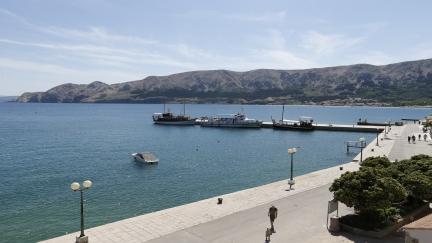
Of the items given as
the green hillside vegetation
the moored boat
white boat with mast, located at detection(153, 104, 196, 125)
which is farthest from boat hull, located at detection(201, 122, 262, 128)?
the green hillside vegetation

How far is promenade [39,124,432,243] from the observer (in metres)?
18.9

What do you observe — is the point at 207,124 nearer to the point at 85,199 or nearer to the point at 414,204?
the point at 85,199

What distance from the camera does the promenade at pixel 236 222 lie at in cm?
1886

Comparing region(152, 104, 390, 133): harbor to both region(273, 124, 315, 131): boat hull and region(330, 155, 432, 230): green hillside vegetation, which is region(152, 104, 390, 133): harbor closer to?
region(273, 124, 315, 131): boat hull

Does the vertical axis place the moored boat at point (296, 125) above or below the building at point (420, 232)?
below

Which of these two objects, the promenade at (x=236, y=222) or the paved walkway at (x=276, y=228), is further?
the promenade at (x=236, y=222)

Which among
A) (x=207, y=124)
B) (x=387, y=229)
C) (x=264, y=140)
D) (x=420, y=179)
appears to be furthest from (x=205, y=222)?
(x=207, y=124)

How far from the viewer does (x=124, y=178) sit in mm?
42719

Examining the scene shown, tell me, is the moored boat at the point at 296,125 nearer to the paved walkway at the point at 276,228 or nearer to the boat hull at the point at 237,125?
the boat hull at the point at 237,125

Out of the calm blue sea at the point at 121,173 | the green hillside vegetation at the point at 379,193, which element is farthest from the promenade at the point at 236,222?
the calm blue sea at the point at 121,173

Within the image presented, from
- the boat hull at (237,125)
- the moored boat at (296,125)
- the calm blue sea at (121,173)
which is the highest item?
the moored boat at (296,125)

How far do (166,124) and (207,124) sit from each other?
16145 mm

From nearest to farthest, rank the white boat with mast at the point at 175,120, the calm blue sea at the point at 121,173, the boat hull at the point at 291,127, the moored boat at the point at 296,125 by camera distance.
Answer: the calm blue sea at the point at 121,173
the boat hull at the point at 291,127
the moored boat at the point at 296,125
the white boat with mast at the point at 175,120

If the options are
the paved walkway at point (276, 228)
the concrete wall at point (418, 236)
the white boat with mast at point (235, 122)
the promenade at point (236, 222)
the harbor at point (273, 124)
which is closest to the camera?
the concrete wall at point (418, 236)
